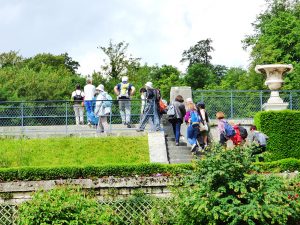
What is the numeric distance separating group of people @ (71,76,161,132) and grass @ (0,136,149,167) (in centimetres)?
74

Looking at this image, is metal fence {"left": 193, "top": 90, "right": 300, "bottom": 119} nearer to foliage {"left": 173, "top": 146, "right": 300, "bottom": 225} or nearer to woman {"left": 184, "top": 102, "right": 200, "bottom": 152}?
woman {"left": 184, "top": 102, "right": 200, "bottom": 152}

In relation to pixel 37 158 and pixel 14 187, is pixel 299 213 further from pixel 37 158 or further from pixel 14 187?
pixel 37 158

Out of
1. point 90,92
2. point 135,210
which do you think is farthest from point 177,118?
point 135,210

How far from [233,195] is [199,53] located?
2057 inches

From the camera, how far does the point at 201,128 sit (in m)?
18.9

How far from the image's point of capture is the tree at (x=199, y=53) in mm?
64188

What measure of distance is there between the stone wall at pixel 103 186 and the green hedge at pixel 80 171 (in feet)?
0.49

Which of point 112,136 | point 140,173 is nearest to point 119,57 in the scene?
point 112,136

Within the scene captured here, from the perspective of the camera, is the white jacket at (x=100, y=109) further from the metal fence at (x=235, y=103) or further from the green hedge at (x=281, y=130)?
the green hedge at (x=281, y=130)

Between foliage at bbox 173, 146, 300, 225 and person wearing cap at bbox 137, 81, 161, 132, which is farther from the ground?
person wearing cap at bbox 137, 81, 161, 132

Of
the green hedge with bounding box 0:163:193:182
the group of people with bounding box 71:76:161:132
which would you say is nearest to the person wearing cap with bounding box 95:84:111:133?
the group of people with bounding box 71:76:161:132

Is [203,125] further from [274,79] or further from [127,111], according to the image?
[274,79]

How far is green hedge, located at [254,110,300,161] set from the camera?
63.7 ft

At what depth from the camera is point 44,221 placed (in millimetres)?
12766
